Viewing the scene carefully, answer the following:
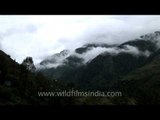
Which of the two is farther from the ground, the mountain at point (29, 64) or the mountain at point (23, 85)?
the mountain at point (29, 64)

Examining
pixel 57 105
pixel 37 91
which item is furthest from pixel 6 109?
pixel 37 91

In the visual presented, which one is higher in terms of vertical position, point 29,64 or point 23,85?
point 29,64

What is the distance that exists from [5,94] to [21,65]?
46.4 inches

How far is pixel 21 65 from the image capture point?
6.05 meters

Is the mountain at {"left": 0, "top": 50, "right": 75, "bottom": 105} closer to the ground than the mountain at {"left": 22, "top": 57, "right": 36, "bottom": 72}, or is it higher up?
closer to the ground

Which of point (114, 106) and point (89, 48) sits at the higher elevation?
point (89, 48)

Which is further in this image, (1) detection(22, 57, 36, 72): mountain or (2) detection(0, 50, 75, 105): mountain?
(1) detection(22, 57, 36, 72): mountain

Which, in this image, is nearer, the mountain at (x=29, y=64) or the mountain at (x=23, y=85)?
the mountain at (x=23, y=85)

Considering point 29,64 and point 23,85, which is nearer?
point 23,85

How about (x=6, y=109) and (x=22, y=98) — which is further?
(x=22, y=98)
